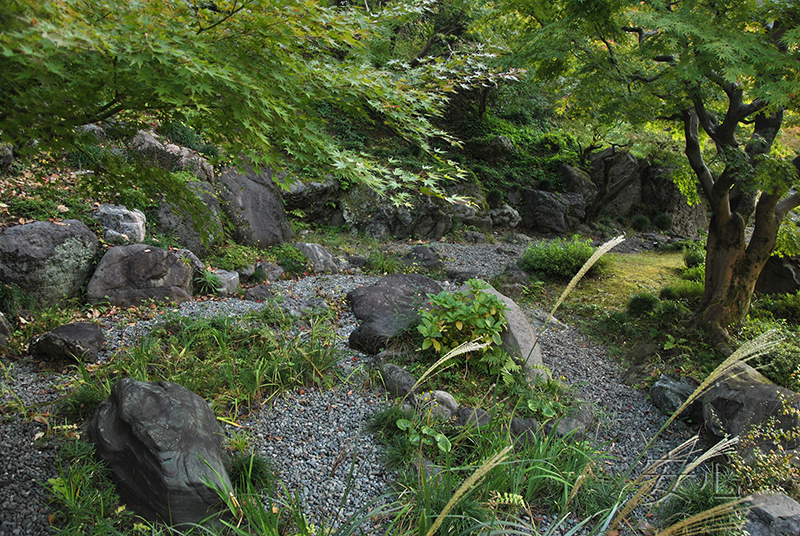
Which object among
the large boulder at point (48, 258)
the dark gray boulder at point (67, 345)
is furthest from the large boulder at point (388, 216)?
the dark gray boulder at point (67, 345)

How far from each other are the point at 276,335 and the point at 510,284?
14.1 feet

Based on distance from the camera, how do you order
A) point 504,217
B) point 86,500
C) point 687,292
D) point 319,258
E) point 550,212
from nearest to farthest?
point 86,500 → point 687,292 → point 319,258 → point 504,217 → point 550,212

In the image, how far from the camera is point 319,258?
7199 mm

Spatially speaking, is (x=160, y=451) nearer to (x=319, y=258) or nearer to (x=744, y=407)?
(x=744, y=407)

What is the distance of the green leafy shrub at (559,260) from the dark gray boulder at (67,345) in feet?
21.2

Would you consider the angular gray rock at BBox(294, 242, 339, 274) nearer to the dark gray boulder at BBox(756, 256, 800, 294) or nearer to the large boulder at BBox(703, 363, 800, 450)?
the large boulder at BBox(703, 363, 800, 450)

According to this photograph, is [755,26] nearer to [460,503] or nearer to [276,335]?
[460,503]

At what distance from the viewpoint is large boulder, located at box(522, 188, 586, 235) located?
495 inches

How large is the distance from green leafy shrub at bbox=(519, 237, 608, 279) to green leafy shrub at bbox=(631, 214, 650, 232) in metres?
7.65

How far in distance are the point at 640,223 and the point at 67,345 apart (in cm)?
1520

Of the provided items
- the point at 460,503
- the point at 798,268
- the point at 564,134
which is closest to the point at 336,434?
the point at 460,503

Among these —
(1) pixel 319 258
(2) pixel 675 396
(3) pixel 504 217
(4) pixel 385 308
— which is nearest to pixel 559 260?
(2) pixel 675 396

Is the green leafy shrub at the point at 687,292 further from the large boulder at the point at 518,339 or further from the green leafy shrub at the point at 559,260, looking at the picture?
the large boulder at the point at 518,339

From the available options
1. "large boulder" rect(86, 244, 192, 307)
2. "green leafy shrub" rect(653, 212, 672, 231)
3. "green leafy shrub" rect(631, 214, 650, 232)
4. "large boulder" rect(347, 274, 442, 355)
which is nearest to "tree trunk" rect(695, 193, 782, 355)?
"large boulder" rect(347, 274, 442, 355)
